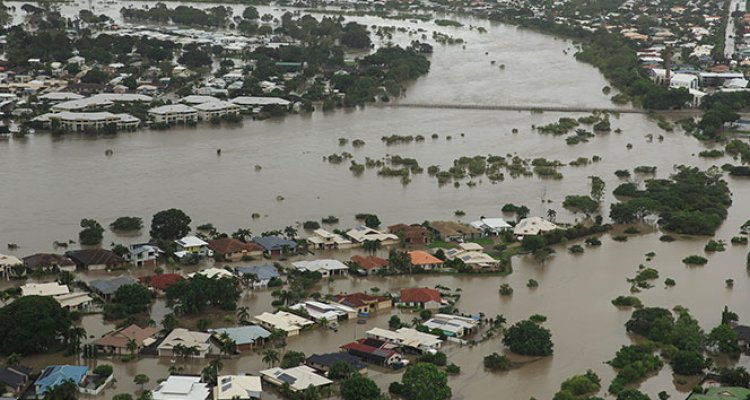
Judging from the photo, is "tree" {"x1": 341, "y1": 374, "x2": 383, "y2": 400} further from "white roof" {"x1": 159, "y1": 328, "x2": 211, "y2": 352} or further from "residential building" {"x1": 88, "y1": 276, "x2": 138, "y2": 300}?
"residential building" {"x1": 88, "y1": 276, "x2": 138, "y2": 300}

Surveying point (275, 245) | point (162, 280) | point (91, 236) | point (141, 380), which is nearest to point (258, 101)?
point (91, 236)

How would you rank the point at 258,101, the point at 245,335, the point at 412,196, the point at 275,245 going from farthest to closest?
1. the point at 258,101
2. the point at 412,196
3. the point at 275,245
4. the point at 245,335

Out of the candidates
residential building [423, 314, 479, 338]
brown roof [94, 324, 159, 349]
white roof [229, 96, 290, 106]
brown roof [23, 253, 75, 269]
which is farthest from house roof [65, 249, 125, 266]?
white roof [229, 96, 290, 106]

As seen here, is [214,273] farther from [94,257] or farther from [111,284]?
[94,257]

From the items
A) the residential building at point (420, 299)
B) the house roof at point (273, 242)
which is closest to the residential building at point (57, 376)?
the residential building at point (420, 299)

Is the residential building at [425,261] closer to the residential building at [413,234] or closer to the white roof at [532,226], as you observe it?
the residential building at [413,234]

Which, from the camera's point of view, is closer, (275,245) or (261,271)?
(261,271)
